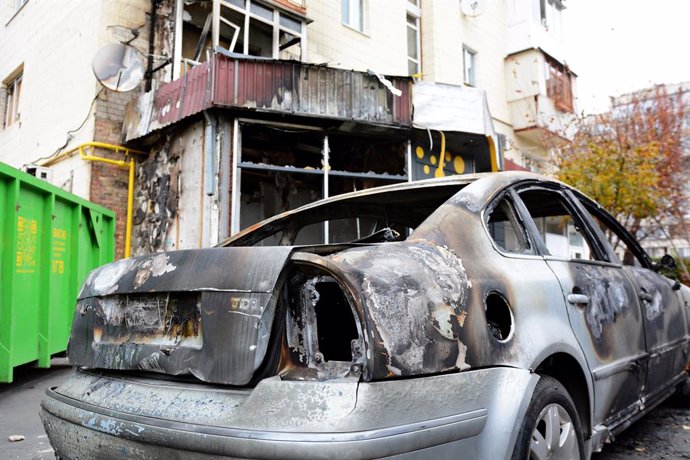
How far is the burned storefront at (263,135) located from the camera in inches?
314

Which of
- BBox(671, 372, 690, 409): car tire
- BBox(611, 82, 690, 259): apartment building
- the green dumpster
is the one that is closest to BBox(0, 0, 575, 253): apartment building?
the green dumpster

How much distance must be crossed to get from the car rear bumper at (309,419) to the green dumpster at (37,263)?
345cm

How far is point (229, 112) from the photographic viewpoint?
8.08 meters

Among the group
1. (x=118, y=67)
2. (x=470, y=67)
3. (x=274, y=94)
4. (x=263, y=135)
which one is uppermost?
(x=470, y=67)

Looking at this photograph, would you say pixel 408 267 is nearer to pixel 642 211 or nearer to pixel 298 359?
pixel 298 359

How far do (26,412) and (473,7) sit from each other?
1474 centimetres

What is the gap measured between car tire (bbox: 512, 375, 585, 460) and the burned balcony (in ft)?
21.9

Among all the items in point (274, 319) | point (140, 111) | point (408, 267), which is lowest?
point (274, 319)

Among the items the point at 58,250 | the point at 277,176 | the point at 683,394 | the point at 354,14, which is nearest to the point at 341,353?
the point at 683,394

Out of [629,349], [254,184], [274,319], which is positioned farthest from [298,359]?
[254,184]

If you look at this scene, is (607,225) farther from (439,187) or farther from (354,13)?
(354,13)

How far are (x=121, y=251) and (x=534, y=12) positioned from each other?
1496 cm

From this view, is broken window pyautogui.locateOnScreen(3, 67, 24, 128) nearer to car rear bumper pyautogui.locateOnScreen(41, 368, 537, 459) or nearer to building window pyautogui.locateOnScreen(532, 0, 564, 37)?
car rear bumper pyautogui.locateOnScreen(41, 368, 537, 459)

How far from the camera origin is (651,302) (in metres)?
3.27
